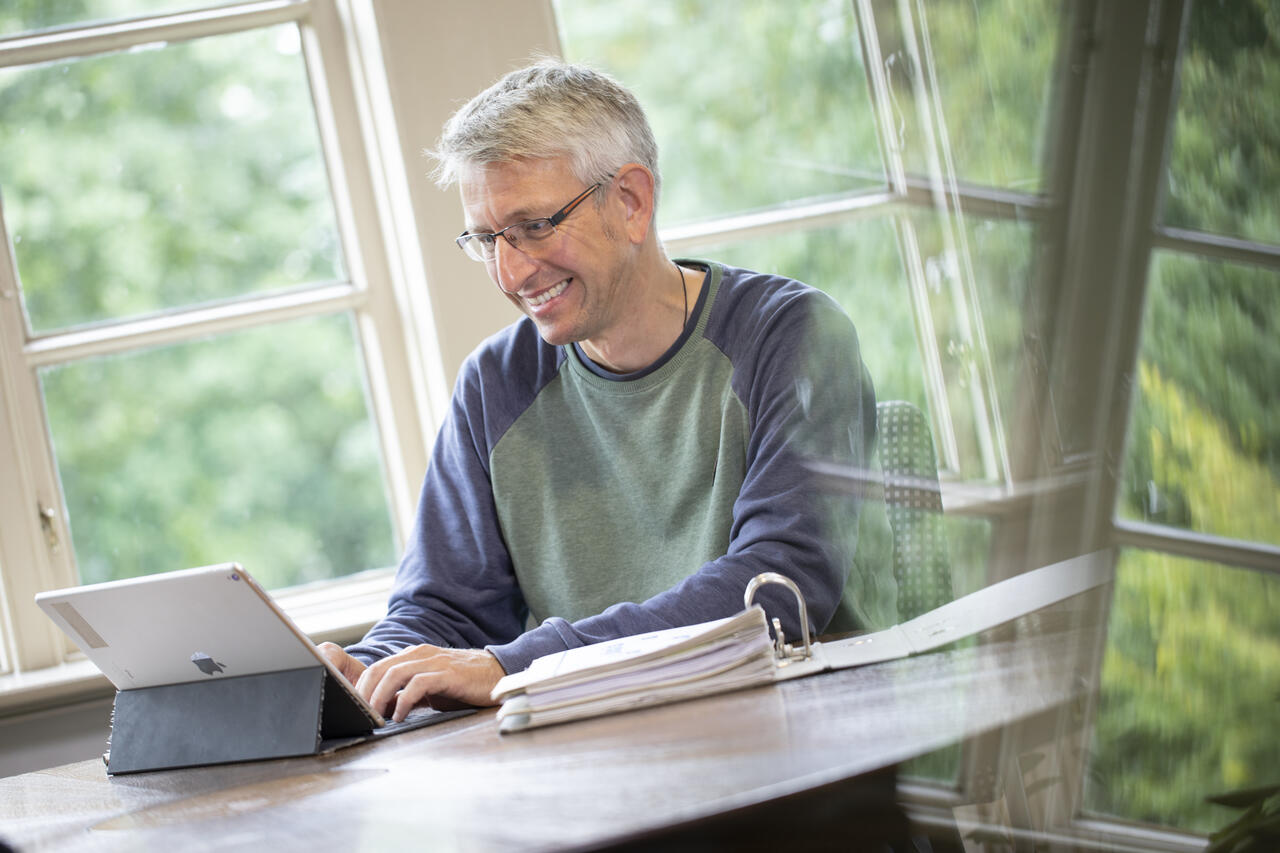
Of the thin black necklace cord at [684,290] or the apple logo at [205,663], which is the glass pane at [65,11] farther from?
the apple logo at [205,663]

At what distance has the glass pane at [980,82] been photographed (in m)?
0.39

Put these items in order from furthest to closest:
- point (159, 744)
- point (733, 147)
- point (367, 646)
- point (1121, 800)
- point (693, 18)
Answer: point (693, 18) < point (733, 147) < point (367, 646) < point (159, 744) < point (1121, 800)

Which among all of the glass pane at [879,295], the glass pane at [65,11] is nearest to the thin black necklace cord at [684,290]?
the glass pane at [879,295]

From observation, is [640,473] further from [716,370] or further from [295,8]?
[295,8]

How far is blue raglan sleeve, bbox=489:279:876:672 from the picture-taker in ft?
3.51

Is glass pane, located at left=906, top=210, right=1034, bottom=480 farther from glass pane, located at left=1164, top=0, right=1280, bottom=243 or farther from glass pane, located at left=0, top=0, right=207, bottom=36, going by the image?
glass pane, located at left=0, top=0, right=207, bottom=36

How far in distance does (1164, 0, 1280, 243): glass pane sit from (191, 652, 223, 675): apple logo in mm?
839

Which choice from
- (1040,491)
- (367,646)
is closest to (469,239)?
(367,646)

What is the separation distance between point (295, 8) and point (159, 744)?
1534 mm

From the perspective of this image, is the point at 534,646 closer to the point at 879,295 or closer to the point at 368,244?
the point at 879,295

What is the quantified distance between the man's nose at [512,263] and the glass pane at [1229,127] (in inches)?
40.8

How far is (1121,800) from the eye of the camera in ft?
1.11

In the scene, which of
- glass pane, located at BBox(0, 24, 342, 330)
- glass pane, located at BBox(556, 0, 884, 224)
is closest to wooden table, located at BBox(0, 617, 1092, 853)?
glass pane, located at BBox(556, 0, 884, 224)

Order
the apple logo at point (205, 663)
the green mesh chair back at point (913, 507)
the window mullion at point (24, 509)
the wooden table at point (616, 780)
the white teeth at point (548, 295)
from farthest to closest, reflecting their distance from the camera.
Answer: the window mullion at point (24, 509), the white teeth at point (548, 295), the apple logo at point (205, 663), the green mesh chair back at point (913, 507), the wooden table at point (616, 780)
